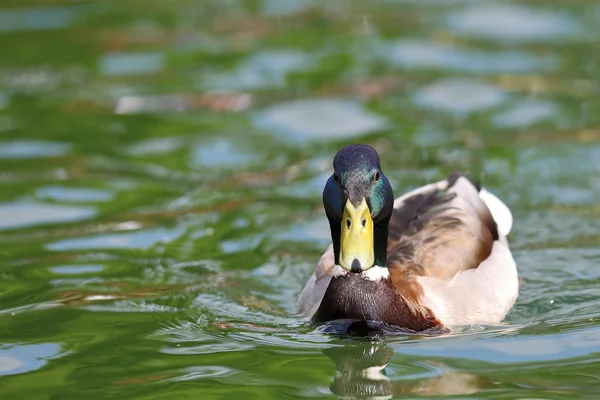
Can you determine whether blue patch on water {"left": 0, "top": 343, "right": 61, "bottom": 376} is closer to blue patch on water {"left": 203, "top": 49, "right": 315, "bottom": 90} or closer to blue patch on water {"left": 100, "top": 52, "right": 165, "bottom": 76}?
blue patch on water {"left": 203, "top": 49, "right": 315, "bottom": 90}

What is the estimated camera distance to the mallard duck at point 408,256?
21.1ft

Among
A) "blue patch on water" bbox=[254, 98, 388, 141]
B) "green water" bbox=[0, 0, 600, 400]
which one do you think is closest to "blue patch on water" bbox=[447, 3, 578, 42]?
"green water" bbox=[0, 0, 600, 400]

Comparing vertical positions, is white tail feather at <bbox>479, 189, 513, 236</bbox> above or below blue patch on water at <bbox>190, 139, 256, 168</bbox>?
below

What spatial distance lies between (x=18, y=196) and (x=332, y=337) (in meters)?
3.92

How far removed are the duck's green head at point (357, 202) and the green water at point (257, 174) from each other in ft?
1.61

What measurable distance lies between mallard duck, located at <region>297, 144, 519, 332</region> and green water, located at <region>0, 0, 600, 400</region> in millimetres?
195

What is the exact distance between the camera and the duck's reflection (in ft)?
19.0

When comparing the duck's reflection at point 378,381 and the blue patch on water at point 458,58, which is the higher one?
Result: the blue patch on water at point 458,58

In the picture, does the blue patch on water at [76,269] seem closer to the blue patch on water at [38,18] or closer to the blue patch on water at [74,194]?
the blue patch on water at [74,194]

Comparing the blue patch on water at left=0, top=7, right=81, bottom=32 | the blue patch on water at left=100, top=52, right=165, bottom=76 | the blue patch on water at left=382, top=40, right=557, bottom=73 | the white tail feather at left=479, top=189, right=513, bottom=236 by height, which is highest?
the blue patch on water at left=0, top=7, right=81, bottom=32

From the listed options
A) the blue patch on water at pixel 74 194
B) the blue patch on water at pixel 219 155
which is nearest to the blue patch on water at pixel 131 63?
the blue patch on water at pixel 219 155

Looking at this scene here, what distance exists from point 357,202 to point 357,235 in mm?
170

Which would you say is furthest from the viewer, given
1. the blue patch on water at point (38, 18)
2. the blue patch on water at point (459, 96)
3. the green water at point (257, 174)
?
the blue patch on water at point (38, 18)

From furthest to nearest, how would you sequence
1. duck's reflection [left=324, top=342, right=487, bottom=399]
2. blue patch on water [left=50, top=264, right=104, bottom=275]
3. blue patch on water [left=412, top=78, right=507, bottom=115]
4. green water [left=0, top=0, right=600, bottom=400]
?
blue patch on water [left=412, top=78, right=507, bottom=115]
blue patch on water [left=50, top=264, right=104, bottom=275]
green water [left=0, top=0, right=600, bottom=400]
duck's reflection [left=324, top=342, right=487, bottom=399]
